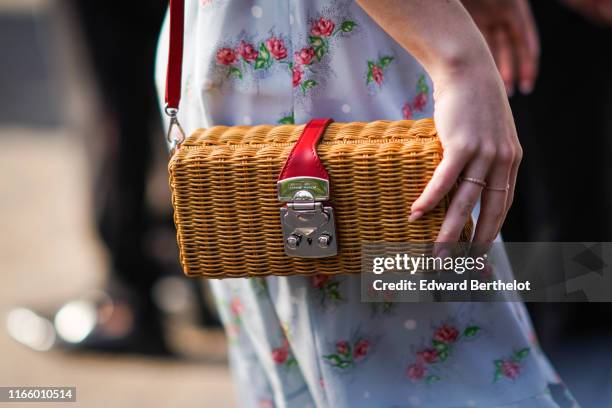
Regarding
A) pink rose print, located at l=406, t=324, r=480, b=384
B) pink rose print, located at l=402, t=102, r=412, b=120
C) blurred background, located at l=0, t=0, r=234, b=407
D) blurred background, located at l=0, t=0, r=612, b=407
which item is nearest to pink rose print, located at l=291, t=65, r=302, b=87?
pink rose print, located at l=402, t=102, r=412, b=120

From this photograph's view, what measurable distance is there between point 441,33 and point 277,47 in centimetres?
22

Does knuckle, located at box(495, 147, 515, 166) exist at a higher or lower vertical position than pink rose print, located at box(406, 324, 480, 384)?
higher

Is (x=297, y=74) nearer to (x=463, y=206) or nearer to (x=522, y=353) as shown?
(x=463, y=206)

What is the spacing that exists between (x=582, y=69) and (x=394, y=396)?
1.39 metres

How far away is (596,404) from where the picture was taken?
6.63 ft

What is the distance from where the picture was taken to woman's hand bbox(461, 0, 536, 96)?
1.46 meters

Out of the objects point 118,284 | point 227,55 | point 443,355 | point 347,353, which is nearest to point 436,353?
point 443,355

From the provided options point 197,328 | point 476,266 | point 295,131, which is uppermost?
point 295,131

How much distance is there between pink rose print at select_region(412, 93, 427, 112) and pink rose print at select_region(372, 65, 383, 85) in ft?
0.20

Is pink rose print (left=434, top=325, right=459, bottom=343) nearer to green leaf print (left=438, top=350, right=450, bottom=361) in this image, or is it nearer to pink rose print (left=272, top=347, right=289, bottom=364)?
green leaf print (left=438, top=350, right=450, bottom=361)

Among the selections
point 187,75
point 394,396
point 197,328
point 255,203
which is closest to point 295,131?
point 255,203

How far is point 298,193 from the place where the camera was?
101cm

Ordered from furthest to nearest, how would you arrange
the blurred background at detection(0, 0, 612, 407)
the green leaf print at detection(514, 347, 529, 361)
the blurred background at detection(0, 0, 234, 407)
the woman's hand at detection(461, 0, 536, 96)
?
the blurred background at detection(0, 0, 234, 407) → the blurred background at detection(0, 0, 612, 407) → the woman's hand at detection(461, 0, 536, 96) → the green leaf print at detection(514, 347, 529, 361)

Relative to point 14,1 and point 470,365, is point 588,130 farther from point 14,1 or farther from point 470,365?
point 14,1
